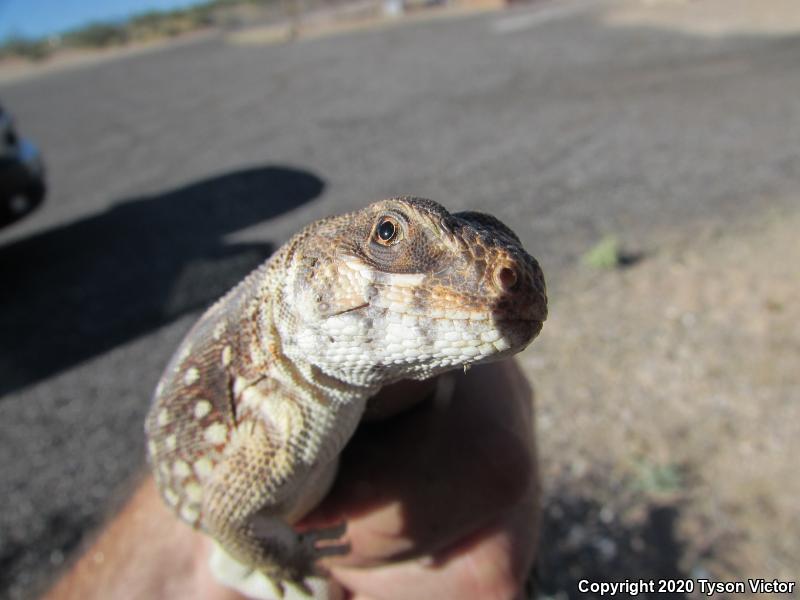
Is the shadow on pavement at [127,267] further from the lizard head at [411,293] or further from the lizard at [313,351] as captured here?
the lizard head at [411,293]

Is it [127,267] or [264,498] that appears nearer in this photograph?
[264,498]

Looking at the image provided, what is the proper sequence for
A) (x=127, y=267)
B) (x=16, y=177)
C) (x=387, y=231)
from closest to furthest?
(x=387, y=231)
(x=127, y=267)
(x=16, y=177)

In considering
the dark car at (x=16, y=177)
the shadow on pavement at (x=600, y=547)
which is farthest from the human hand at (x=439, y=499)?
the dark car at (x=16, y=177)

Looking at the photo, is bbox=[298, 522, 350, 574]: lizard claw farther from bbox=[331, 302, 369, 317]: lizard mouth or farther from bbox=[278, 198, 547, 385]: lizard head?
bbox=[331, 302, 369, 317]: lizard mouth

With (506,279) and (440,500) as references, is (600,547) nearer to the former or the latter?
(440,500)

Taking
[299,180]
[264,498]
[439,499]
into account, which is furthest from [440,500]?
[299,180]

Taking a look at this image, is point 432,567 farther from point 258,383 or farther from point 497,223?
point 497,223
